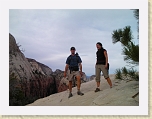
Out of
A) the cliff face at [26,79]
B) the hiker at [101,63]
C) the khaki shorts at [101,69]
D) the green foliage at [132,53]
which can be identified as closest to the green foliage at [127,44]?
the green foliage at [132,53]

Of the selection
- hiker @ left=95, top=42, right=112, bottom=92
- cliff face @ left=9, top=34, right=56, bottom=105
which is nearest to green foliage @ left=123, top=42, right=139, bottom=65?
hiker @ left=95, top=42, right=112, bottom=92

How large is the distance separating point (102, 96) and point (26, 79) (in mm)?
989

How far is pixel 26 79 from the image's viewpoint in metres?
4.12

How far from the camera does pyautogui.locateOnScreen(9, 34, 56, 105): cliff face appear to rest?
3938mm

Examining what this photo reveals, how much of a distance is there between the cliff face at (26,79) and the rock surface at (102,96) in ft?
0.42

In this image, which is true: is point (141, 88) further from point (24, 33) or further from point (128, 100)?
point (24, 33)

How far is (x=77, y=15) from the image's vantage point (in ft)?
13.0

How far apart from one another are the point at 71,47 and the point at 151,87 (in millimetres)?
1073

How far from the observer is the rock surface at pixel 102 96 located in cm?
382

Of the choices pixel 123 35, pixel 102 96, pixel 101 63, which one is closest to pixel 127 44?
pixel 123 35

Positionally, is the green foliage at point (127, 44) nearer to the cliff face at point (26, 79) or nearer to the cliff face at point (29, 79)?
the cliff face at point (29, 79)

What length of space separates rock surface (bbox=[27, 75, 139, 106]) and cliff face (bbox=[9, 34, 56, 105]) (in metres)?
0.13

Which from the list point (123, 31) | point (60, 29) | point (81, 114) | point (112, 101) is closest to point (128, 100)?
point (112, 101)

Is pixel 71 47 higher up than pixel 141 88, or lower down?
higher up
